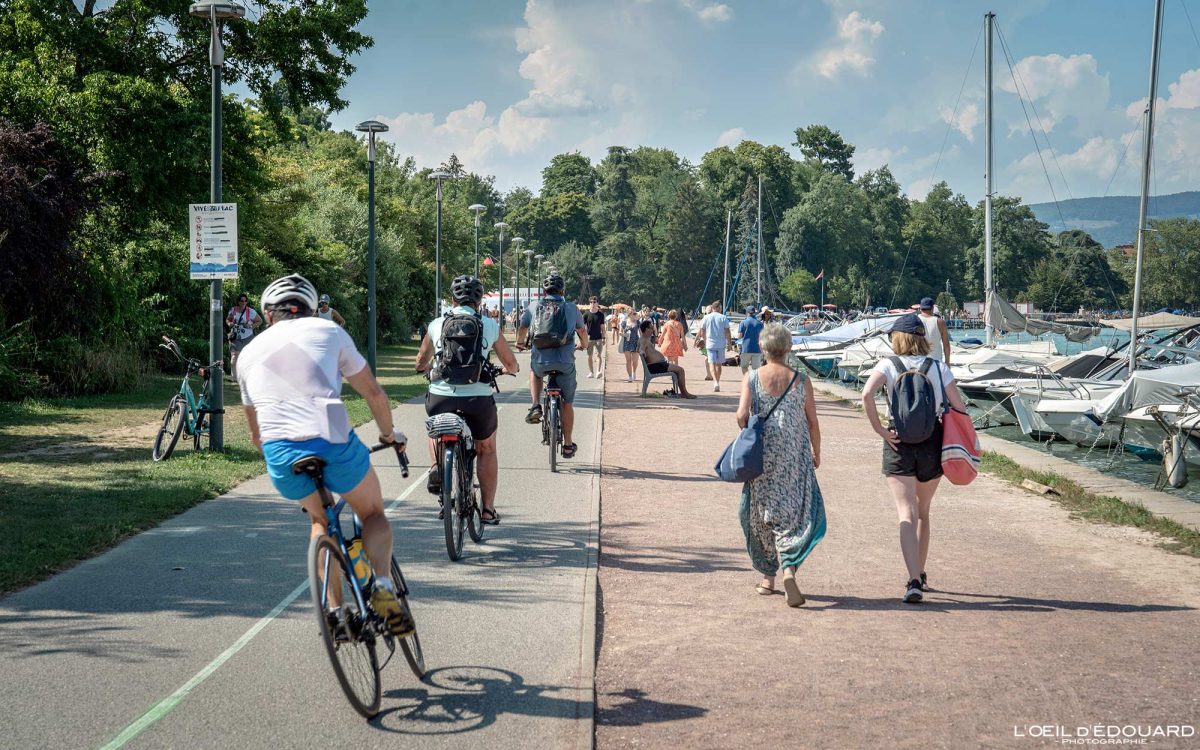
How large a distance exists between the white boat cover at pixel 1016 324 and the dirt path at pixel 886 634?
70.4ft

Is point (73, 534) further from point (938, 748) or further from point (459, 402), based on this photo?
point (938, 748)

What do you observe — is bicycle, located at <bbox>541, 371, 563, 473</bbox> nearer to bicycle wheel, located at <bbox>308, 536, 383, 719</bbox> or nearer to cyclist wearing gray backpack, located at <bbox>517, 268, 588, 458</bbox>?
cyclist wearing gray backpack, located at <bbox>517, 268, 588, 458</bbox>

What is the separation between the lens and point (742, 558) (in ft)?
27.4

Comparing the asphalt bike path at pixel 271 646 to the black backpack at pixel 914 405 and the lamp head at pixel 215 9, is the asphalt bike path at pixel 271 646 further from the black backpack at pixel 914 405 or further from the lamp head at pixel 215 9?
the lamp head at pixel 215 9

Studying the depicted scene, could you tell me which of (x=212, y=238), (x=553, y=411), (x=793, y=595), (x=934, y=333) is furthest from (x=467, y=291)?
(x=934, y=333)

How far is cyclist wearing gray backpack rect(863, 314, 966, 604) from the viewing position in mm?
6934

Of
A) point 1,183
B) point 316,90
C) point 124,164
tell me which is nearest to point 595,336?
point 316,90

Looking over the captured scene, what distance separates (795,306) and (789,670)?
11379cm

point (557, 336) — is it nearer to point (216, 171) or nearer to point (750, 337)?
point (216, 171)

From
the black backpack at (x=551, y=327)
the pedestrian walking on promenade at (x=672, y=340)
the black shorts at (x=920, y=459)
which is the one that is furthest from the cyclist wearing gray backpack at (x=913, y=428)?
the pedestrian walking on promenade at (x=672, y=340)

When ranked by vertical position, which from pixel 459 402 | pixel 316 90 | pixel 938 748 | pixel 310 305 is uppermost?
pixel 316 90

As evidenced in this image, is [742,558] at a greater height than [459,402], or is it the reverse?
[459,402]

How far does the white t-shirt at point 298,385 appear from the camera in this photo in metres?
4.66

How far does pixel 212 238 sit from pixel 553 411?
452cm
